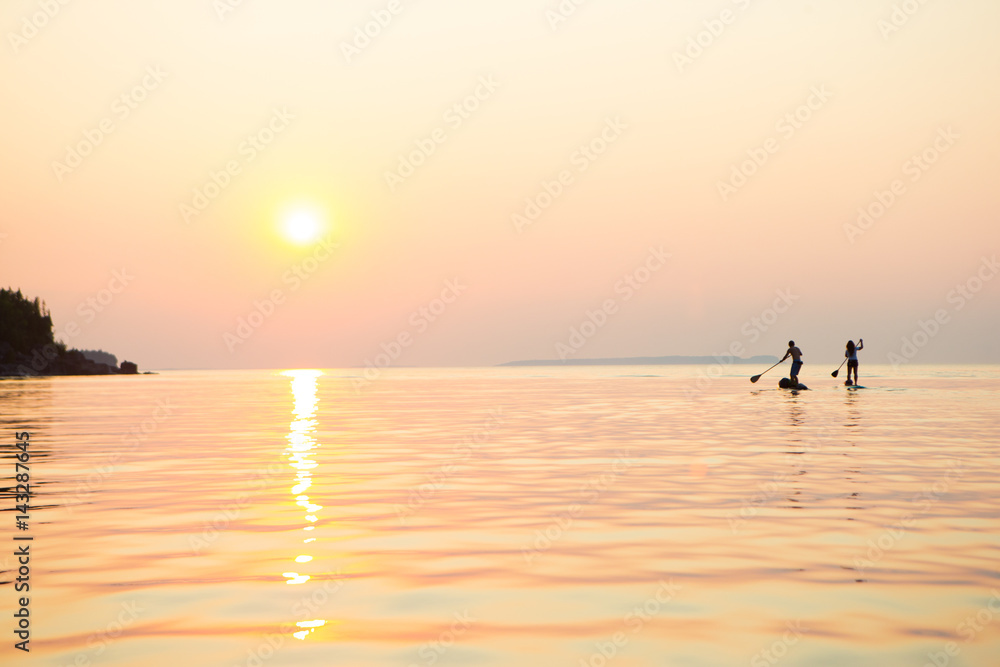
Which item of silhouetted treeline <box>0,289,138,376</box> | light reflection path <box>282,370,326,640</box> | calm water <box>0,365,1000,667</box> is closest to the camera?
calm water <box>0,365,1000,667</box>

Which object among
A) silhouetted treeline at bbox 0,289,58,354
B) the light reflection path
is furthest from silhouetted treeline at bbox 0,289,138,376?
the light reflection path

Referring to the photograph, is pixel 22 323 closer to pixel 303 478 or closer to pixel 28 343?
pixel 28 343

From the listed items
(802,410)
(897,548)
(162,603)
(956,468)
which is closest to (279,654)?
(162,603)

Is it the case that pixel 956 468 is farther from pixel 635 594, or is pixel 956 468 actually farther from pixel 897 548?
pixel 635 594

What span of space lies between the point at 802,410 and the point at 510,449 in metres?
16.5

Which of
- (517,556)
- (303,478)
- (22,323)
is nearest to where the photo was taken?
(517,556)

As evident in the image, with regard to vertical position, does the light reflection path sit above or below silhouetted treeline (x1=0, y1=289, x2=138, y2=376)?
below

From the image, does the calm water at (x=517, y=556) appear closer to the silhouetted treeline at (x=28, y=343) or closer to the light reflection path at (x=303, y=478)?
the light reflection path at (x=303, y=478)

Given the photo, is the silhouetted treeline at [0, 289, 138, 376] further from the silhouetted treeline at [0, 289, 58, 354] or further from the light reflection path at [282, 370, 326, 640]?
the light reflection path at [282, 370, 326, 640]

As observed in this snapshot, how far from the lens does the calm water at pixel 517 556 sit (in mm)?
6352

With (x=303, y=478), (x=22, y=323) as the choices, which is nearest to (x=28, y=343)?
(x=22, y=323)

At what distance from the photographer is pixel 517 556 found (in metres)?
9.19

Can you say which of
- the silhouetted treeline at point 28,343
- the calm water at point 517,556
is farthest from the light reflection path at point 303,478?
the silhouetted treeline at point 28,343

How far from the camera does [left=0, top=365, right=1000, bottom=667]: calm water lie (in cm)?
635
